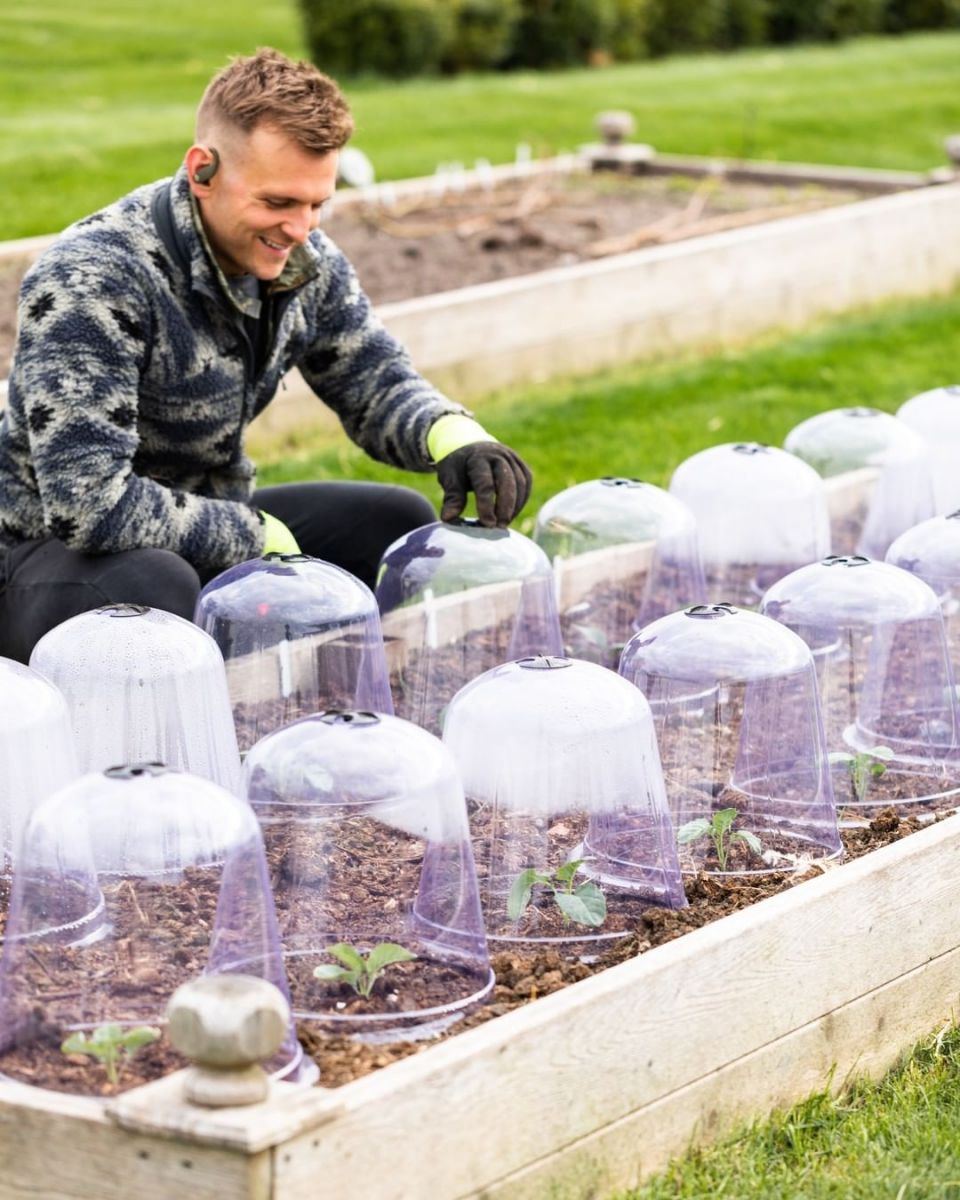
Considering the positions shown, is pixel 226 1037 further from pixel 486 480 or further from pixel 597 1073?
pixel 486 480

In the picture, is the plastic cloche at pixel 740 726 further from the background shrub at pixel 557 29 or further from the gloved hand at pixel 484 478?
the background shrub at pixel 557 29

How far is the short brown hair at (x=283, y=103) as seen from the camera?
356 cm

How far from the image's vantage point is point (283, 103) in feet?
11.7

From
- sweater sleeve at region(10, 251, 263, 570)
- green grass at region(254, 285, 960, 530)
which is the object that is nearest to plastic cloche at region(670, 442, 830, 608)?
green grass at region(254, 285, 960, 530)

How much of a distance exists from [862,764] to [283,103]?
159cm

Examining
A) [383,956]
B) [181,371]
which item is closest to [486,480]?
[181,371]

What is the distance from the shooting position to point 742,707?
343 centimetres

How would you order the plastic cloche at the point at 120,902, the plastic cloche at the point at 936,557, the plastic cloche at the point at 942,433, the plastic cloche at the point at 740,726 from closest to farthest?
the plastic cloche at the point at 120,902 < the plastic cloche at the point at 740,726 < the plastic cloche at the point at 936,557 < the plastic cloche at the point at 942,433

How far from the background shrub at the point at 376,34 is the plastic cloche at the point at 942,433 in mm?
10403

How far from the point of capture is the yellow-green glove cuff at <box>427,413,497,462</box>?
4086 millimetres

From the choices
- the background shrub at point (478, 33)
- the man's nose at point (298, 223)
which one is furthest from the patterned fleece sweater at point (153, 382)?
the background shrub at point (478, 33)

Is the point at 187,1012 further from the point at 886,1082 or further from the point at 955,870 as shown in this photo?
the point at 955,870

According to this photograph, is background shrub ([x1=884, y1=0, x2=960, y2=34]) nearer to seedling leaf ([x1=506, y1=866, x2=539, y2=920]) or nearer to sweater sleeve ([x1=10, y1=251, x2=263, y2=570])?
sweater sleeve ([x1=10, y1=251, x2=263, y2=570])

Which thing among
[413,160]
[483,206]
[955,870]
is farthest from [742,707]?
[413,160]
